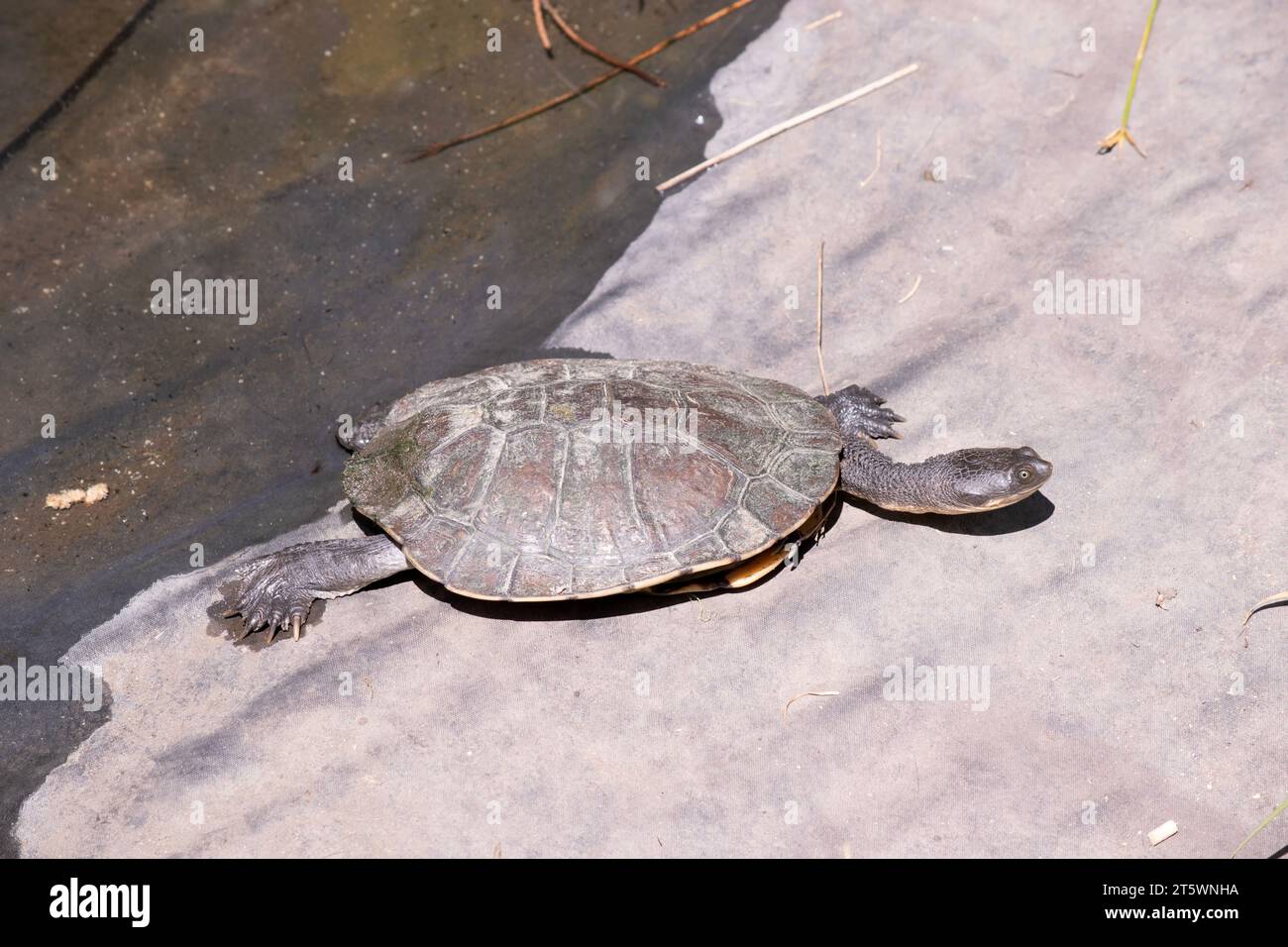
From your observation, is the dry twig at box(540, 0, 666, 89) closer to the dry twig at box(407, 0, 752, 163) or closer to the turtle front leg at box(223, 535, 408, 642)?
the dry twig at box(407, 0, 752, 163)

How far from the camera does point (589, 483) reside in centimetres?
406

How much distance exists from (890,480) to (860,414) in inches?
21.7

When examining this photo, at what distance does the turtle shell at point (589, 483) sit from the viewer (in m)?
4.00

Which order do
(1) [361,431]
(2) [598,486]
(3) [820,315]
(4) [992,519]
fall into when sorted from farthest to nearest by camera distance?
(3) [820,315], (1) [361,431], (4) [992,519], (2) [598,486]

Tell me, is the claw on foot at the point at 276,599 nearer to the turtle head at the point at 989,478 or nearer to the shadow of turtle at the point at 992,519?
the shadow of turtle at the point at 992,519

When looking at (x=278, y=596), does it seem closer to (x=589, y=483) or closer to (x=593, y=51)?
(x=589, y=483)

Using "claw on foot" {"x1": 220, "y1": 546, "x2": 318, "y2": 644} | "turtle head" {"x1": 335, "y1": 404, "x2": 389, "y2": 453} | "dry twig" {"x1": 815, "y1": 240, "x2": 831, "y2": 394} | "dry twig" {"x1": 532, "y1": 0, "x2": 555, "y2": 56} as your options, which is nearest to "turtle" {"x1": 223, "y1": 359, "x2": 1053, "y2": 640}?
"claw on foot" {"x1": 220, "y1": 546, "x2": 318, "y2": 644}

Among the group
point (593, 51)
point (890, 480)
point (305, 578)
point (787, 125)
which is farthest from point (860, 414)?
point (593, 51)

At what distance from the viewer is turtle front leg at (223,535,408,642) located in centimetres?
433

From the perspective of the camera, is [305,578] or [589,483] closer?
[589,483]

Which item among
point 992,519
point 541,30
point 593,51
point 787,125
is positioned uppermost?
point 541,30

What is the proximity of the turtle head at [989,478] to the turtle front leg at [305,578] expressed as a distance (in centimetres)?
Result: 260

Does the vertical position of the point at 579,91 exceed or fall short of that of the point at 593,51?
it falls short

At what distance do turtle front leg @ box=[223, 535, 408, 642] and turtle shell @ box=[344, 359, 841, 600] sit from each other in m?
0.20
